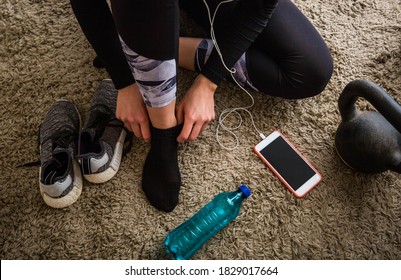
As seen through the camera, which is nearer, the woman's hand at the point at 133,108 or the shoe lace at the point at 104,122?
the woman's hand at the point at 133,108

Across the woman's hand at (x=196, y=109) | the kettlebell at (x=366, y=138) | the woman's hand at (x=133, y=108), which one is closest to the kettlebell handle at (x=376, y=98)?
the kettlebell at (x=366, y=138)

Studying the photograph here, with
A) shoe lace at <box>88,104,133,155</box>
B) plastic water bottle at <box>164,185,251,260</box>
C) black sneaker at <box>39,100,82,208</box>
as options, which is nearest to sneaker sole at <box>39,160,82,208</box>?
black sneaker at <box>39,100,82,208</box>

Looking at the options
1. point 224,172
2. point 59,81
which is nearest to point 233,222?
point 224,172

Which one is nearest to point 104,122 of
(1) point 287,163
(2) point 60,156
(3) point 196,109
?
(2) point 60,156

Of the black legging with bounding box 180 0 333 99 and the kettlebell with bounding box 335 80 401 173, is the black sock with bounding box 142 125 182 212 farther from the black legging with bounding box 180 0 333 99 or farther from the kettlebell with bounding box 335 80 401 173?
the kettlebell with bounding box 335 80 401 173

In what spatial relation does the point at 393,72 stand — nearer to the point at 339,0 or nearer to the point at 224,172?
the point at 339,0

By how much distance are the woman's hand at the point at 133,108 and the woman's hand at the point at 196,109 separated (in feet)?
0.29

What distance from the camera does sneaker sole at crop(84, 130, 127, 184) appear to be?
92cm

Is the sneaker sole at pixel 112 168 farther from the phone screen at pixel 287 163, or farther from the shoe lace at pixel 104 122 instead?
the phone screen at pixel 287 163

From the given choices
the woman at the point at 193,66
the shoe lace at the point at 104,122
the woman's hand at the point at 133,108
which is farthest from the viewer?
the shoe lace at the point at 104,122

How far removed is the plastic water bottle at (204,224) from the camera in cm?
88

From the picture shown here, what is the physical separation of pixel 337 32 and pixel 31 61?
3.22ft

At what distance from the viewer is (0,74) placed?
1053 mm

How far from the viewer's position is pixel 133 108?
0.84m
